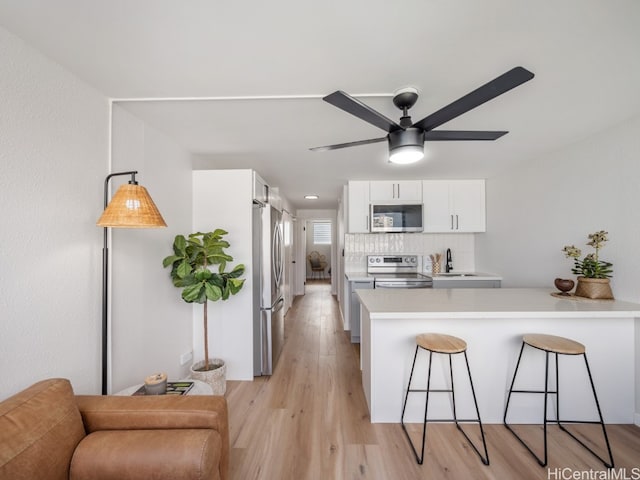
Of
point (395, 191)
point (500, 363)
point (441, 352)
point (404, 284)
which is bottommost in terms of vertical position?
point (500, 363)

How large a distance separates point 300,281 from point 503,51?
6412 millimetres

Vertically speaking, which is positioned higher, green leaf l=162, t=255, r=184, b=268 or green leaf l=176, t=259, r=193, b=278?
green leaf l=162, t=255, r=184, b=268

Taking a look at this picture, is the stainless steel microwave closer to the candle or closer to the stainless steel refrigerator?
the stainless steel refrigerator

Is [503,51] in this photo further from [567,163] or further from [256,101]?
[567,163]

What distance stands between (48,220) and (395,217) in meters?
3.45

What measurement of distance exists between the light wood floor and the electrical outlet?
1.62 ft

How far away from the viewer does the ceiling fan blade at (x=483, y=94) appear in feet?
3.27

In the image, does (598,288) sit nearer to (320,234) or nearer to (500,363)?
(500,363)

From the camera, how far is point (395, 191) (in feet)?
12.8

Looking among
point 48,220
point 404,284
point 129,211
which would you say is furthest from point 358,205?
point 48,220

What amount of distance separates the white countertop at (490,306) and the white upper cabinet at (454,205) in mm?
1567

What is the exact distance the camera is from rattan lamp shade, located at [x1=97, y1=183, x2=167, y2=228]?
1.35 metres

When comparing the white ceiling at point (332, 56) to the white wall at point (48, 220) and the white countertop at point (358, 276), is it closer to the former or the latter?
the white wall at point (48, 220)

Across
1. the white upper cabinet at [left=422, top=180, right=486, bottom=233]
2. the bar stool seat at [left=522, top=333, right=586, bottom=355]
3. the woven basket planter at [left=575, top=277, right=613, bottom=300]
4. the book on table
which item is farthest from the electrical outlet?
the woven basket planter at [left=575, top=277, right=613, bottom=300]
